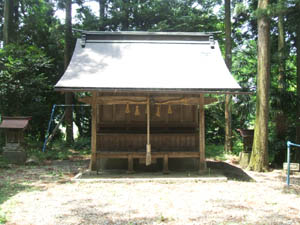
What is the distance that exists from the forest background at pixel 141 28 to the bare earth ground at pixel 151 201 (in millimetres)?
4361

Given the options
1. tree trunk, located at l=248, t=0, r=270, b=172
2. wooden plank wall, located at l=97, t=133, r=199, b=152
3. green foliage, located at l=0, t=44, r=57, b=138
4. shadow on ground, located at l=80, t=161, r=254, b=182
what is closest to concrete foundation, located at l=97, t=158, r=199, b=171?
shadow on ground, located at l=80, t=161, r=254, b=182

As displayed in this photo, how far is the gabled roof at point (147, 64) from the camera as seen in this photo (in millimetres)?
8461

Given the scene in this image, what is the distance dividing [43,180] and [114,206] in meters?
3.49

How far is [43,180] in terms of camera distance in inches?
332

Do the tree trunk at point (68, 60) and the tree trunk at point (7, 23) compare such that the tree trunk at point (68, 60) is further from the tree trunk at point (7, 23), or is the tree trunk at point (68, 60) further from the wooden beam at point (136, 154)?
the wooden beam at point (136, 154)

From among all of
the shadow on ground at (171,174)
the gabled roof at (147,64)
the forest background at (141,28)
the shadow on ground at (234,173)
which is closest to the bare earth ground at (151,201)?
the shadow on ground at (234,173)

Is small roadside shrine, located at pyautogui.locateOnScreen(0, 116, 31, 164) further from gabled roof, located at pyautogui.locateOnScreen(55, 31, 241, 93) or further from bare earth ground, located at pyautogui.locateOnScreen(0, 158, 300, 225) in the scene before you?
gabled roof, located at pyautogui.locateOnScreen(55, 31, 241, 93)

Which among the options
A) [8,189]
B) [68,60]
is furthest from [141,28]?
[8,189]

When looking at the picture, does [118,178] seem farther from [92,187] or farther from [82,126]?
[82,126]

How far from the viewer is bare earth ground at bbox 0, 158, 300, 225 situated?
5.11m

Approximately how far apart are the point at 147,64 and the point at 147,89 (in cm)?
206

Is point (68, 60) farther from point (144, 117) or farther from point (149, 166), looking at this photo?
point (149, 166)

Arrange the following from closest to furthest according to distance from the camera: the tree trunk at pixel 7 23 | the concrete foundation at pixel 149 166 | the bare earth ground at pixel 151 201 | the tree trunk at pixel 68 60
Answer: the bare earth ground at pixel 151 201 → the concrete foundation at pixel 149 166 → the tree trunk at pixel 7 23 → the tree trunk at pixel 68 60

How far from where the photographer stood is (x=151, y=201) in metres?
6.23
